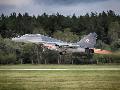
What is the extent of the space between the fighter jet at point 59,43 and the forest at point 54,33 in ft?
3.61

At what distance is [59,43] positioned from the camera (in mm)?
46750

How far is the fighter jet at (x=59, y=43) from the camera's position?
144 ft

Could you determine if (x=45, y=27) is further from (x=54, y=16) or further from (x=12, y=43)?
(x=12, y=43)

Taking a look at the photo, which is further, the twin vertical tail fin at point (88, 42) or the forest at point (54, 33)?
the twin vertical tail fin at point (88, 42)

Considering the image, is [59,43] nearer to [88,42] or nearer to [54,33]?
[88,42]

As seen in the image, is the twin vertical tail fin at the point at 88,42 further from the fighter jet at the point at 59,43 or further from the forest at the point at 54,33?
the forest at the point at 54,33

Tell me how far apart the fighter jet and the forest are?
1101 millimetres

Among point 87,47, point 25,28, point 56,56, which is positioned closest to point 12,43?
point 56,56

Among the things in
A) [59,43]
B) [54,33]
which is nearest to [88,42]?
[59,43]

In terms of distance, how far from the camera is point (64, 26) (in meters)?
88.6

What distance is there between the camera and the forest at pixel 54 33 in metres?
45.0

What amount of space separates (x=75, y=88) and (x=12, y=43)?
36.0 m

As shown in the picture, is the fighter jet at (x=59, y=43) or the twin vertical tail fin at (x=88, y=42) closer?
the fighter jet at (x=59, y=43)

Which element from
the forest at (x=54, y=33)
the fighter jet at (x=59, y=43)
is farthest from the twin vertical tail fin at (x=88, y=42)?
the forest at (x=54, y=33)
